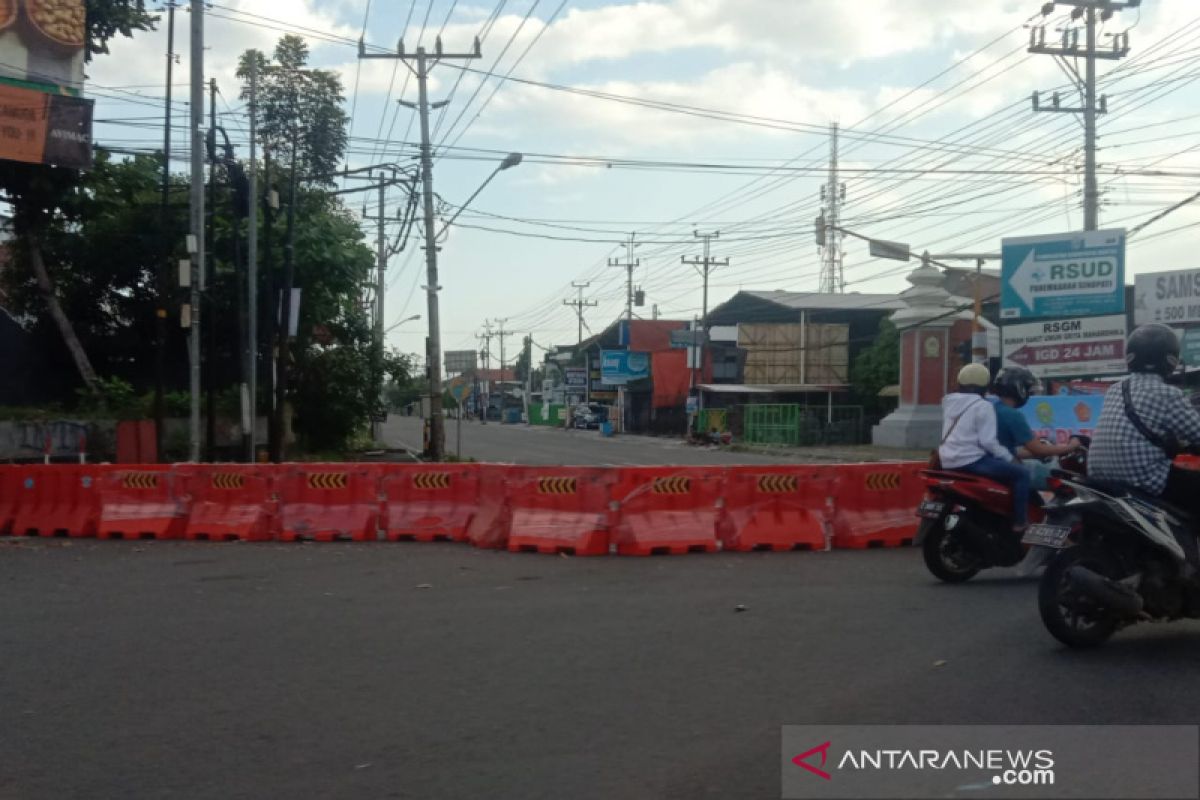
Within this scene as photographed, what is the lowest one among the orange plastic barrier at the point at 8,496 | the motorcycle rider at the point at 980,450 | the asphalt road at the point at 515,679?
the asphalt road at the point at 515,679

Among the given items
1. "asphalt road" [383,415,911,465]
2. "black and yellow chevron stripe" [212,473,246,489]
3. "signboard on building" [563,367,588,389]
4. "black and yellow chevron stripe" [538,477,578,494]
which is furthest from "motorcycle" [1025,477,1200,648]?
"signboard on building" [563,367,588,389]

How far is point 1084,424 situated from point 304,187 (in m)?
29.2

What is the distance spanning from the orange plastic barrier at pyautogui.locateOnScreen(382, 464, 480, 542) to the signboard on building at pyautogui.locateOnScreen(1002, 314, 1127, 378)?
30.1ft

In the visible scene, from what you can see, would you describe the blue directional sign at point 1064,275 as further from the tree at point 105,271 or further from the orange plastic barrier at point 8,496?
the tree at point 105,271

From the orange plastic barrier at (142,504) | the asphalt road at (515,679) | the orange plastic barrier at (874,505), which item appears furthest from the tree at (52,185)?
the orange plastic barrier at (874,505)

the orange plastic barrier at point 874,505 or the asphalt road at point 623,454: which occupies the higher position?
the orange plastic barrier at point 874,505

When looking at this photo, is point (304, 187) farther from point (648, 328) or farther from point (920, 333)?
point (648, 328)

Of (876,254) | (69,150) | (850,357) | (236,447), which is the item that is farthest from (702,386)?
(69,150)

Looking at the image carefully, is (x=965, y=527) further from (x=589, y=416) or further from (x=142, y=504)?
(x=589, y=416)

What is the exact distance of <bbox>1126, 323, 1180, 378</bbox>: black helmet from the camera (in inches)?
258

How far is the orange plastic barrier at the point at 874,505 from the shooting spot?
39.0 feet

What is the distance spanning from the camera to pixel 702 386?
61812 mm

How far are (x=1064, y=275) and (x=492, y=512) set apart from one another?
1109cm

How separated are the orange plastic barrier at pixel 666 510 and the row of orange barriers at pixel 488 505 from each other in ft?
0.04
